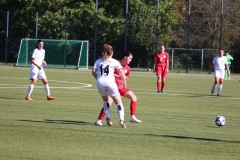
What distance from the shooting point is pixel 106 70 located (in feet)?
46.0

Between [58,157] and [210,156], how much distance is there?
2589 mm

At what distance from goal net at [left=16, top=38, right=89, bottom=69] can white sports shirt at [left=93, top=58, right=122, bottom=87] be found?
131ft

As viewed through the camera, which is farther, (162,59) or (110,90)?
(162,59)

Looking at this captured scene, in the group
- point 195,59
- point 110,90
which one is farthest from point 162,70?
point 195,59

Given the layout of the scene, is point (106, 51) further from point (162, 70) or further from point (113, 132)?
point (162, 70)

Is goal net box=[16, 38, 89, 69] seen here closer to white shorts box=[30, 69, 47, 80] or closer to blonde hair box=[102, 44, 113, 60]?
white shorts box=[30, 69, 47, 80]

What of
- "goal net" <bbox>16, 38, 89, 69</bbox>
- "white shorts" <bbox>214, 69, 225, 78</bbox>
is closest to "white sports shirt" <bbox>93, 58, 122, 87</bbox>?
"white shorts" <bbox>214, 69, 225, 78</bbox>

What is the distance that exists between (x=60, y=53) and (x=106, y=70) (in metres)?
41.7

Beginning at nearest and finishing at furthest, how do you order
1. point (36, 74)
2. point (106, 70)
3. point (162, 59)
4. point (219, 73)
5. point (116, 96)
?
point (106, 70), point (116, 96), point (36, 74), point (219, 73), point (162, 59)

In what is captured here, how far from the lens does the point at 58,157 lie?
391 inches

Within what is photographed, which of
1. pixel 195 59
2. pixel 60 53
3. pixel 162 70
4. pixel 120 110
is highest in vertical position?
pixel 60 53

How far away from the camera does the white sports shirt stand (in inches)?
551

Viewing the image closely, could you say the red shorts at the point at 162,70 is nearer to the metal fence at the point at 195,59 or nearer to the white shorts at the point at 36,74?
the white shorts at the point at 36,74

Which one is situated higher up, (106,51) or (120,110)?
(106,51)
